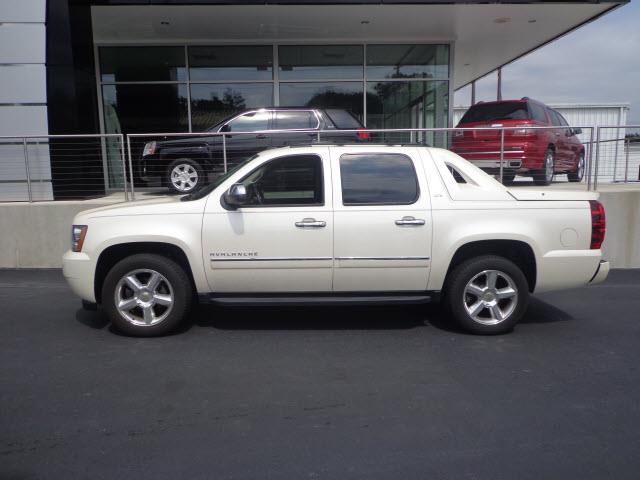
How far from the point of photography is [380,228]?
514 cm

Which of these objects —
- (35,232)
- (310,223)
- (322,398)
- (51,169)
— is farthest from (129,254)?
(51,169)

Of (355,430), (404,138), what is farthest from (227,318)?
(404,138)

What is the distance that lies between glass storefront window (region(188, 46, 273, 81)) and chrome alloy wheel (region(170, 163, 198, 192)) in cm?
562

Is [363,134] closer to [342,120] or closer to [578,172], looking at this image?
[342,120]

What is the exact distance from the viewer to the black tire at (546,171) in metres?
10.2

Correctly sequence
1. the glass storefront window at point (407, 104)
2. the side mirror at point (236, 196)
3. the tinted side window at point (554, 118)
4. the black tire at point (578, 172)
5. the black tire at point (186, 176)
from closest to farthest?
1. the side mirror at point (236, 196)
2. the black tire at point (186, 176)
3. the tinted side window at point (554, 118)
4. the black tire at point (578, 172)
5. the glass storefront window at point (407, 104)

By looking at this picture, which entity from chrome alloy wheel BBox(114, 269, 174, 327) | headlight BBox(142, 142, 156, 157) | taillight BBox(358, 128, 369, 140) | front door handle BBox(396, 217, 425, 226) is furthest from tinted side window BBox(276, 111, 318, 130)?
chrome alloy wheel BBox(114, 269, 174, 327)

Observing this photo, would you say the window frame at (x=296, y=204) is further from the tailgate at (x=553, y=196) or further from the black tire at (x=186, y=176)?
the black tire at (x=186, y=176)

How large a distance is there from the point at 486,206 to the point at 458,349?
1386 millimetres

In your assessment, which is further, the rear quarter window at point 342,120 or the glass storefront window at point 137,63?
the glass storefront window at point 137,63

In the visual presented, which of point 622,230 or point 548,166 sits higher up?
point 548,166

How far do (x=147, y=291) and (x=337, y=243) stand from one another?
1894 mm

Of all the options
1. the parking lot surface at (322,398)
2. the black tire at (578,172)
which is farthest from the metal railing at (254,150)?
the parking lot surface at (322,398)

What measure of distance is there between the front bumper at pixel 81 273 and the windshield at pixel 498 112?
8327 millimetres
